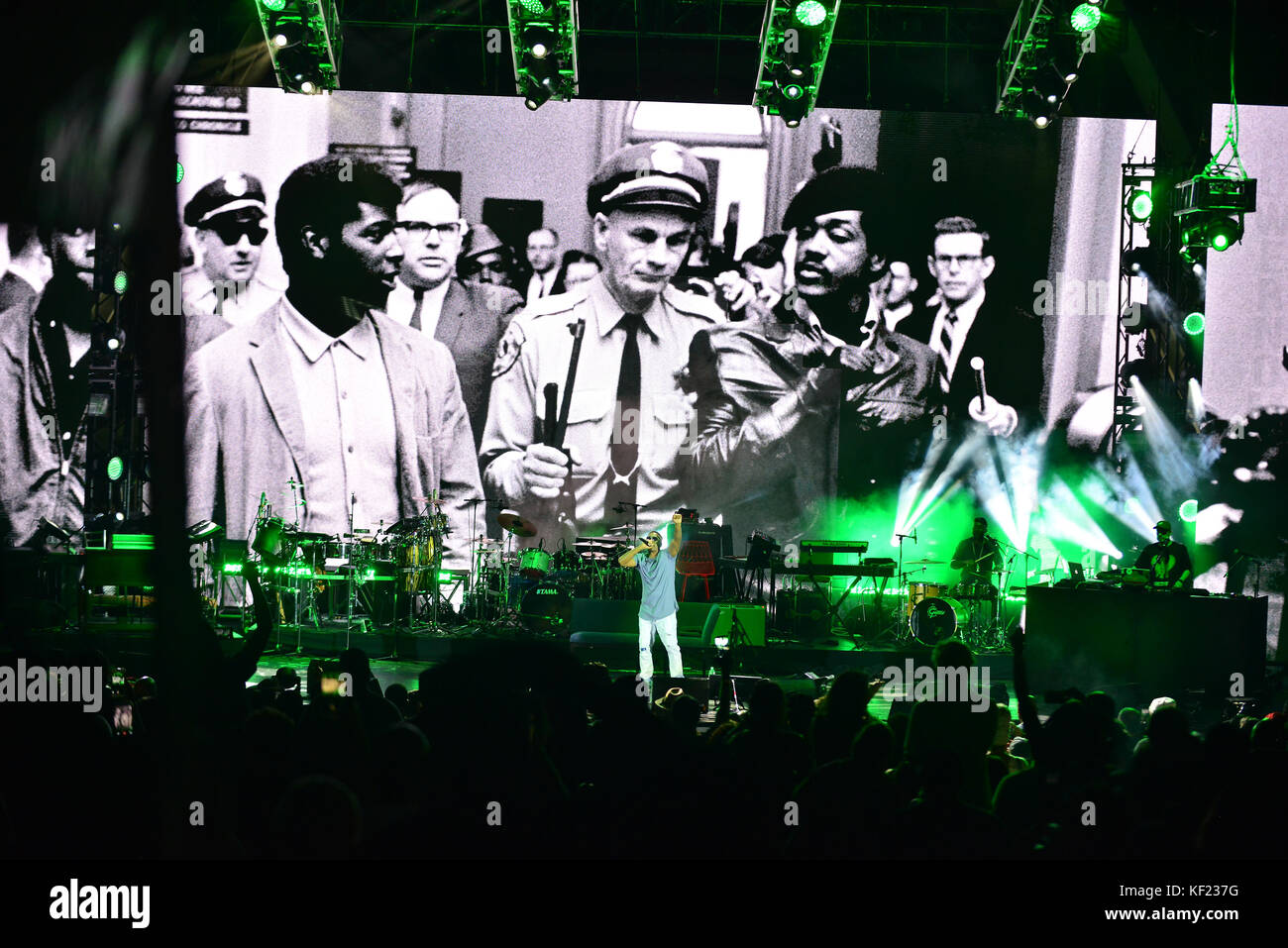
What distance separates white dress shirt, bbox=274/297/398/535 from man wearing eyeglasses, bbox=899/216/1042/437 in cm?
675

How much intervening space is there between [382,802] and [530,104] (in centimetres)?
1088

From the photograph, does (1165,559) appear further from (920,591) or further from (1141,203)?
(1141,203)

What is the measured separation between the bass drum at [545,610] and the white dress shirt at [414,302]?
12.7 ft

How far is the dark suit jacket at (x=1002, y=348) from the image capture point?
14398 millimetres

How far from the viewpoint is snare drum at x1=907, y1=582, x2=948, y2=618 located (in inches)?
511

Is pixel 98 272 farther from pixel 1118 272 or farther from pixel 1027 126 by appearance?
pixel 1118 272

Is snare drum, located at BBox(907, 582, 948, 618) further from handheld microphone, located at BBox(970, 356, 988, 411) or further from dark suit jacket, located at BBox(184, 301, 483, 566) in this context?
dark suit jacket, located at BBox(184, 301, 483, 566)

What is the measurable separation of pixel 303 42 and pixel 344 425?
4510 mm

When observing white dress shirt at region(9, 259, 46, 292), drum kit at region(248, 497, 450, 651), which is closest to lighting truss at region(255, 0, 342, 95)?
white dress shirt at region(9, 259, 46, 292)

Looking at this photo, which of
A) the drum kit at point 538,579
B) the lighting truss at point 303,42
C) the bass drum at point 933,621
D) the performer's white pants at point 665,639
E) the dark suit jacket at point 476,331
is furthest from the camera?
the dark suit jacket at point 476,331

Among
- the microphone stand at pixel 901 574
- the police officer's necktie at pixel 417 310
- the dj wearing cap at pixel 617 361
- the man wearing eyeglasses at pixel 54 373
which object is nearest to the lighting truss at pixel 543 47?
the dj wearing cap at pixel 617 361

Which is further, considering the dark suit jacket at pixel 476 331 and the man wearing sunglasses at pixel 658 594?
the dark suit jacket at pixel 476 331

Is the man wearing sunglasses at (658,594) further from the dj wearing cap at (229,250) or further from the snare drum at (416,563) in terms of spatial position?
the dj wearing cap at (229,250)

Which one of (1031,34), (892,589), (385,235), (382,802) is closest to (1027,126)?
(1031,34)
